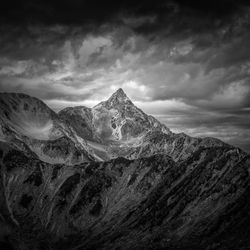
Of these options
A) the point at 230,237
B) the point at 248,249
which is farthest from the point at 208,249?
the point at 248,249

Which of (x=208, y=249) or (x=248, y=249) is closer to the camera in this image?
(x=248, y=249)

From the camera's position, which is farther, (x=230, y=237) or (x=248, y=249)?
(x=230, y=237)

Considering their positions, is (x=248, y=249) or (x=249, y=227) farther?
(x=249, y=227)

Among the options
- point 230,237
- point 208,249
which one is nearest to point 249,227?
point 230,237

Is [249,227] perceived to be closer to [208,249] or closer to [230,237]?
[230,237]

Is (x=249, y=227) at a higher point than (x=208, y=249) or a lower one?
higher

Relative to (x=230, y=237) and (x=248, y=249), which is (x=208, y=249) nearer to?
(x=230, y=237)
